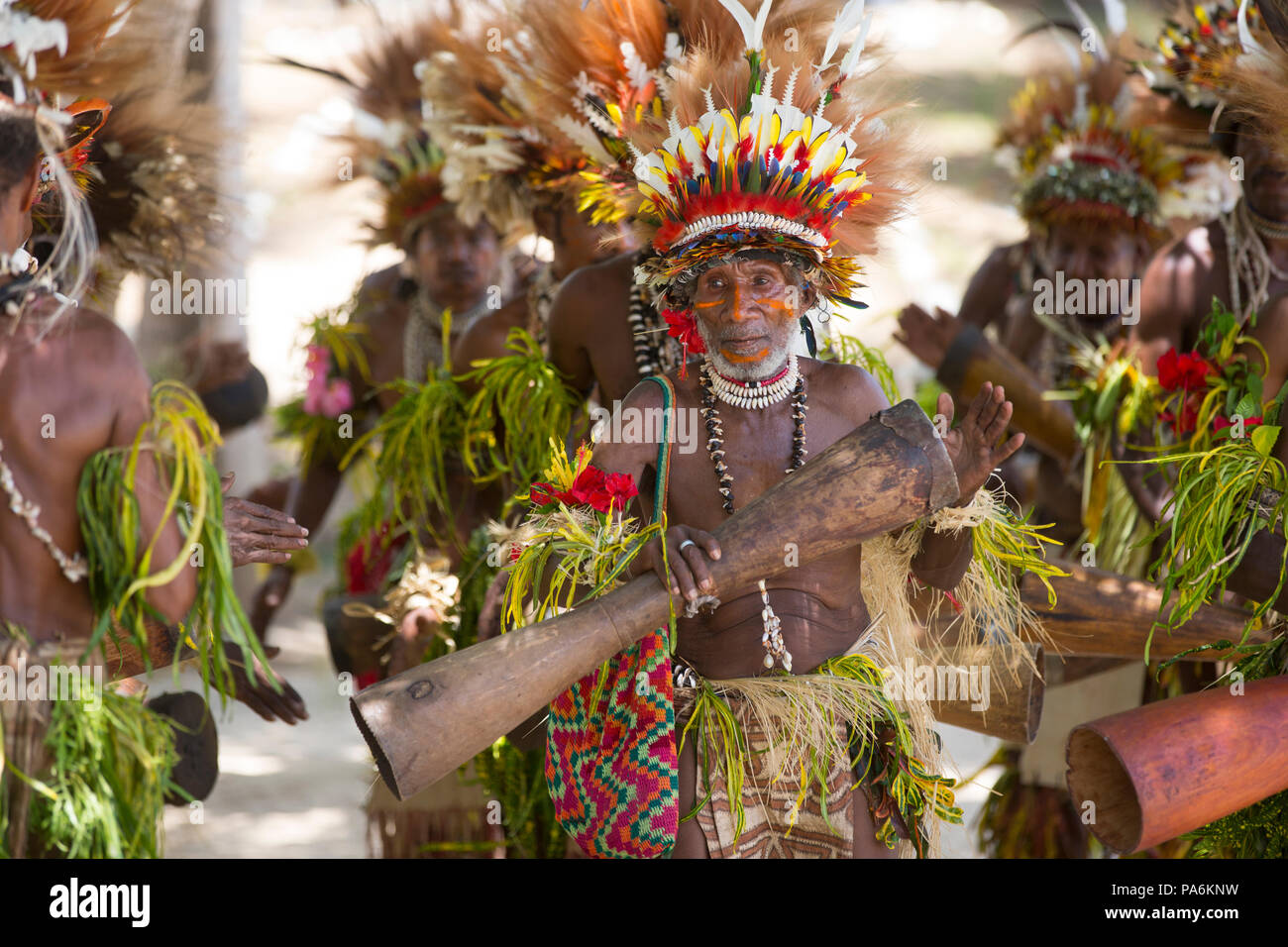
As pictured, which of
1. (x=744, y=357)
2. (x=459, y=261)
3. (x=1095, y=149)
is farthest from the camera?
(x=1095, y=149)

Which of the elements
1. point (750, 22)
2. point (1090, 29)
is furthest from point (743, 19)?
point (1090, 29)

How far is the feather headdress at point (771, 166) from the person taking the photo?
2.87m

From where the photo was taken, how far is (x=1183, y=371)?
3.86 metres

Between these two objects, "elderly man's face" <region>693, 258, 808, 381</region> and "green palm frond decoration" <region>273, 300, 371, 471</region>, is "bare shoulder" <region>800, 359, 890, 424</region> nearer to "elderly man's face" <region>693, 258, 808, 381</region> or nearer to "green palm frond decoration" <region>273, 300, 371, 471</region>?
"elderly man's face" <region>693, 258, 808, 381</region>

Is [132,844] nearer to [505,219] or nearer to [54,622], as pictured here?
[54,622]

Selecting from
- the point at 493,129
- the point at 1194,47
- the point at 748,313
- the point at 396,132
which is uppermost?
the point at 396,132

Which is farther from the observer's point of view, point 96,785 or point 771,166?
point 771,166

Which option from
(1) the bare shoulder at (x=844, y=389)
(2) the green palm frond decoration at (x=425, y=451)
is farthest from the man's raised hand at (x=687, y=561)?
(2) the green palm frond decoration at (x=425, y=451)

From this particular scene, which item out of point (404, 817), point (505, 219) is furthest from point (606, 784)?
point (505, 219)

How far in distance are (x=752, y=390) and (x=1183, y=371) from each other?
1524 millimetres

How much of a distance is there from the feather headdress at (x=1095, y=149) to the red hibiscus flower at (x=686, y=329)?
126 inches

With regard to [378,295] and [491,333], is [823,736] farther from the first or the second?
[378,295]

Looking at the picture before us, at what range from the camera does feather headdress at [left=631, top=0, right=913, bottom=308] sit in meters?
2.87

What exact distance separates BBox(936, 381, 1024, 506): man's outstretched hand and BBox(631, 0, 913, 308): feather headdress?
1.57 ft
